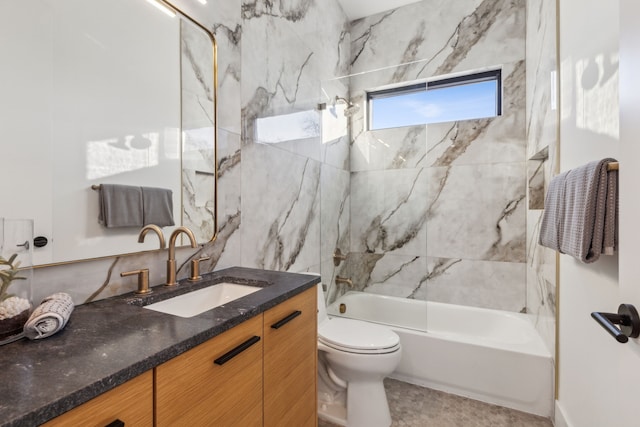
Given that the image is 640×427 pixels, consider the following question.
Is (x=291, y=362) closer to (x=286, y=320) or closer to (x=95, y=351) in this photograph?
(x=286, y=320)

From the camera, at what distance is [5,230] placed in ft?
2.50

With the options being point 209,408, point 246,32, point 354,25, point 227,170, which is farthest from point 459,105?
point 209,408

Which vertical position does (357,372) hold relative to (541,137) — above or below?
below

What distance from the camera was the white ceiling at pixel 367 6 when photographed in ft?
9.18

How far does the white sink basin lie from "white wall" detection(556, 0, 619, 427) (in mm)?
1372

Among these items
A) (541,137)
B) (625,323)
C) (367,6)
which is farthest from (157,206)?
(367,6)

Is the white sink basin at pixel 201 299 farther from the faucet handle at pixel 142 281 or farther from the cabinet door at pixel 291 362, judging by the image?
the cabinet door at pixel 291 362

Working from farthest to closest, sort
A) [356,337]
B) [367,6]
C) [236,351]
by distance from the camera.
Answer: [367,6]
[356,337]
[236,351]

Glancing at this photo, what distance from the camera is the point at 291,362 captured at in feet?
3.75

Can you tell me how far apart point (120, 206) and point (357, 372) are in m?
1.46

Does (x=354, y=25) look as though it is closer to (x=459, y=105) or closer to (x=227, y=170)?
(x=459, y=105)

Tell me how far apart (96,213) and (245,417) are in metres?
0.82

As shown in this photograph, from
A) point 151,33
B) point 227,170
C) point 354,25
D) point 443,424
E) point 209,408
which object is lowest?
point 443,424

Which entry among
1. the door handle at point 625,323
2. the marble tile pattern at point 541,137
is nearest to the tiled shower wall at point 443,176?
the marble tile pattern at point 541,137
